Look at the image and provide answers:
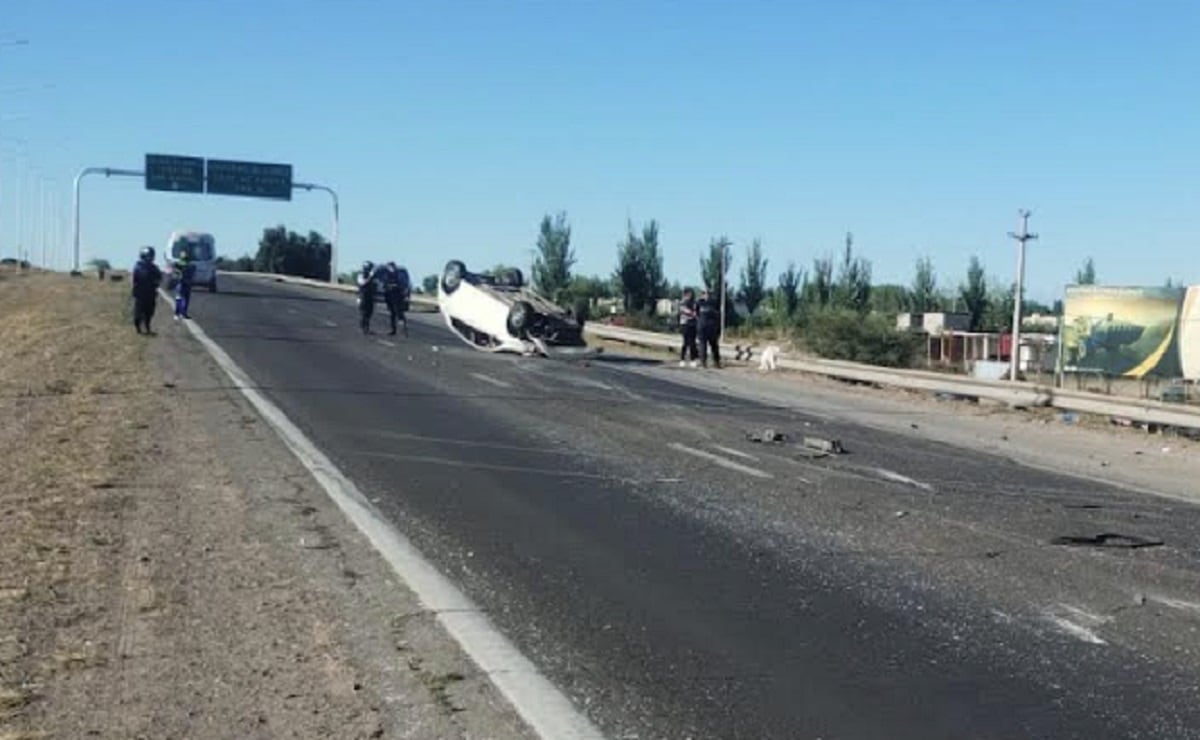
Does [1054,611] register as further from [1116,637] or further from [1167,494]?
[1167,494]

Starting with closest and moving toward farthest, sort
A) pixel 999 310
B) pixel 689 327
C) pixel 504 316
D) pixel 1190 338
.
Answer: pixel 1190 338 < pixel 504 316 < pixel 689 327 < pixel 999 310

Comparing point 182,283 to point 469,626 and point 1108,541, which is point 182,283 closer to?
point 1108,541

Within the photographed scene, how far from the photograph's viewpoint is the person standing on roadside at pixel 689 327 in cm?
2955

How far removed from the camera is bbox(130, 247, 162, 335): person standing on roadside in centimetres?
2786

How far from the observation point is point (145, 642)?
6133 millimetres

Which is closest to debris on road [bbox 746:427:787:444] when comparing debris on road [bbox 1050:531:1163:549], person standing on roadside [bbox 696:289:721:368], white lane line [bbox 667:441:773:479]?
white lane line [bbox 667:441:773:479]

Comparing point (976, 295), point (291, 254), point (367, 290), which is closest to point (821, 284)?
point (976, 295)

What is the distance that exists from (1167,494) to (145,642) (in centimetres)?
946

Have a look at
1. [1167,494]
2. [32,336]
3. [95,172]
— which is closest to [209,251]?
[95,172]

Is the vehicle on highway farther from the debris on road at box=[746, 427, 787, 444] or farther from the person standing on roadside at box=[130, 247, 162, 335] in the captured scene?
the debris on road at box=[746, 427, 787, 444]

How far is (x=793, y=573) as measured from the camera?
7.96 meters

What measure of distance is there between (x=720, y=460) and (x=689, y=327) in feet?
55.1

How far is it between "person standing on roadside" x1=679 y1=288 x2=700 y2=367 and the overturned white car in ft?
7.60

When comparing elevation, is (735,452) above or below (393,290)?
below
